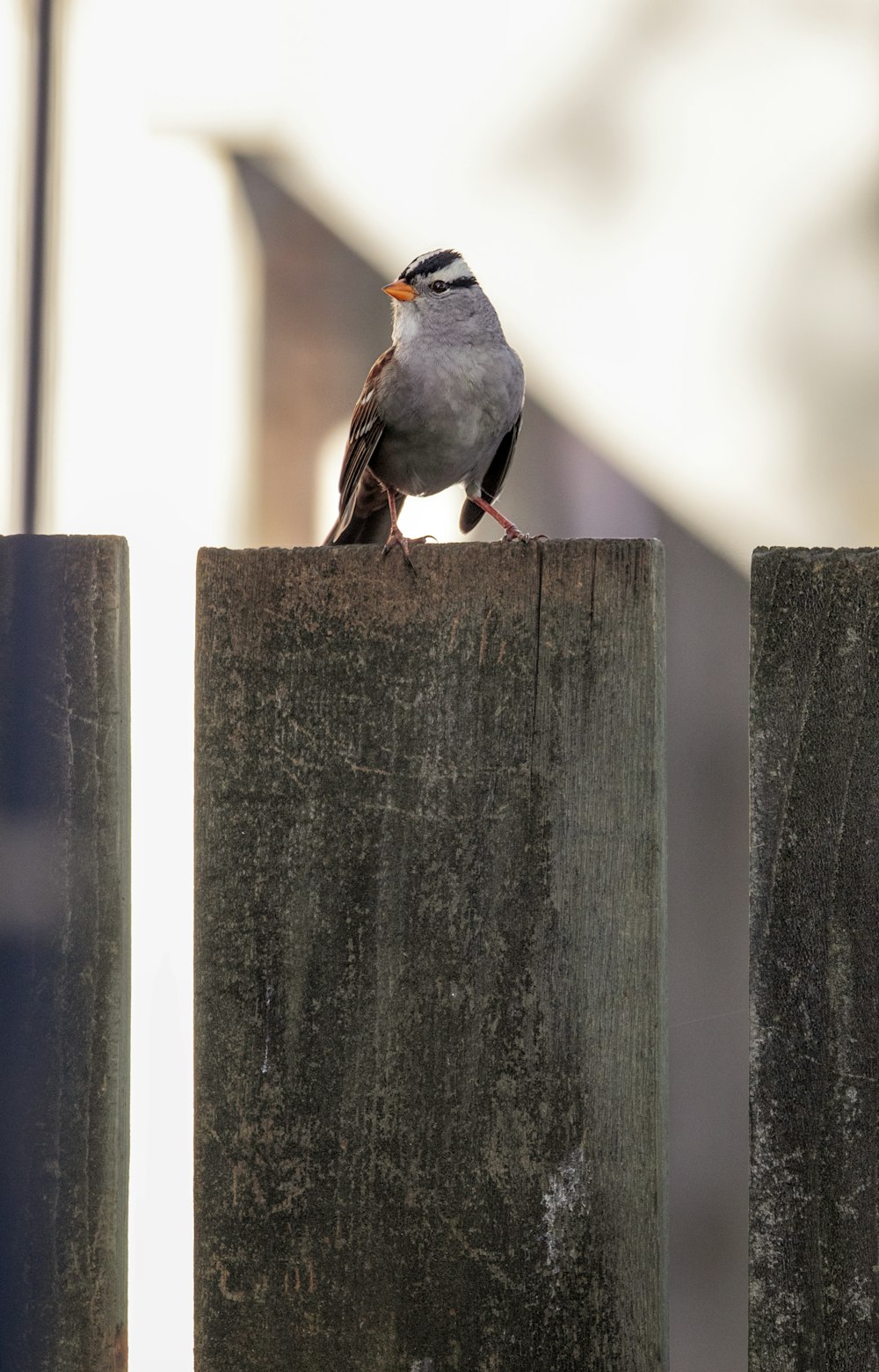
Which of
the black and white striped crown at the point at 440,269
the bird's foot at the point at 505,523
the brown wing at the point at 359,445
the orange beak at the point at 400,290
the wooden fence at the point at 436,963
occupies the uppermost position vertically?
the black and white striped crown at the point at 440,269

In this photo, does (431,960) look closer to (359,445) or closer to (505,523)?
(505,523)

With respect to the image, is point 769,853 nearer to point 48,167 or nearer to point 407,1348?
point 407,1348

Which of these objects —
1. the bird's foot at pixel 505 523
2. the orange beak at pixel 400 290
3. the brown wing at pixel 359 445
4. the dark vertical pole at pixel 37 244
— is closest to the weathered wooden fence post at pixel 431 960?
the dark vertical pole at pixel 37 244

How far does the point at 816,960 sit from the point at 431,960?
314mm

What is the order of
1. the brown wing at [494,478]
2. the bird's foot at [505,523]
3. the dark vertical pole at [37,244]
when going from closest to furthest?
the dark vertical pole at [37,244], the bird's foot at [505,523], the brown wing at [494,478]

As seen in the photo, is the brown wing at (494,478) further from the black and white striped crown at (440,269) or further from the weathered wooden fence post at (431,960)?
the weathered wooden fence post at (431,960)

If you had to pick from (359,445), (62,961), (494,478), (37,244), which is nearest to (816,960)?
(62,961)

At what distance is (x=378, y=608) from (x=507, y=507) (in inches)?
57.2

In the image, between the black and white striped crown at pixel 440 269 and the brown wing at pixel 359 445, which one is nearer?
the brown wing at pixel 359 445

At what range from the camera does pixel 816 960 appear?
3.59 feet

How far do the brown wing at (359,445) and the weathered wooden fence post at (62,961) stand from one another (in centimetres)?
107

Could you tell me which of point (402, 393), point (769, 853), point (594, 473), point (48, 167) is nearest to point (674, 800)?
point (594, 473)

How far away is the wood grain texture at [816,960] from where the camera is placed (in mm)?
1086

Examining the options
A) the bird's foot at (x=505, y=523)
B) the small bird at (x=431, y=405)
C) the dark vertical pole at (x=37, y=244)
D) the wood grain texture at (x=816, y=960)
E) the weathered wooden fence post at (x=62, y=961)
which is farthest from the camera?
the small bird at (x=431, y=405)
